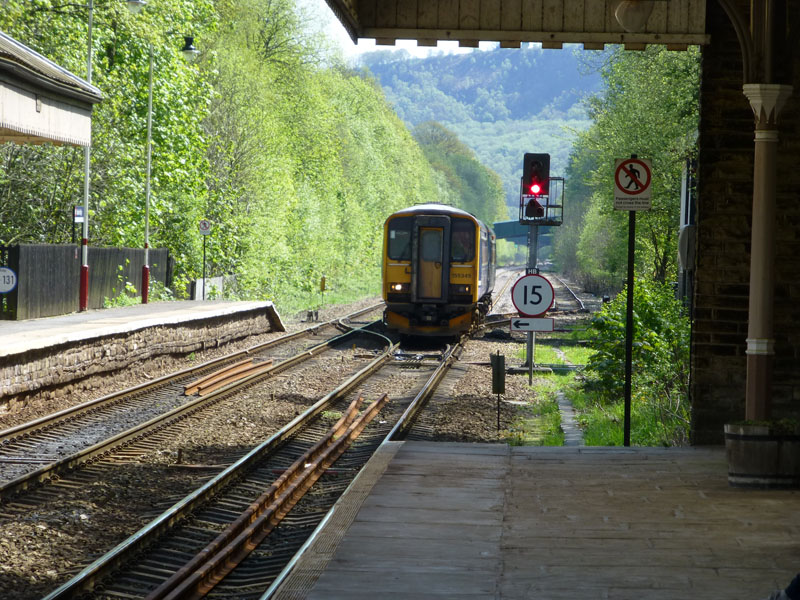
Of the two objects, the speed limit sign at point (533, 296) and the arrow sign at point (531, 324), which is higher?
the speed limit sign at point (533, 296)

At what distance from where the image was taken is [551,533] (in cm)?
581

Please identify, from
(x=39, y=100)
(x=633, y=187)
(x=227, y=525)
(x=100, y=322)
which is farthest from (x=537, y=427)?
(x=100, y=322)

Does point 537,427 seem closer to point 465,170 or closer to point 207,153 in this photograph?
point 207,153

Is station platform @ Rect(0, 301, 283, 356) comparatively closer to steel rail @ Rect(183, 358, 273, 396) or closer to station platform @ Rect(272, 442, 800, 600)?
steel rail @ Rect(183, 358, 273, 396)

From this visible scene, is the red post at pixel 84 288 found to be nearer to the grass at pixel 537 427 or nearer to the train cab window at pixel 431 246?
the train cab window at pixel 431 246

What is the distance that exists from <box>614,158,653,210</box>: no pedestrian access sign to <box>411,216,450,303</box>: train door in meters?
13.6

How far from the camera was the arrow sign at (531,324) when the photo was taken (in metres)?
12.5

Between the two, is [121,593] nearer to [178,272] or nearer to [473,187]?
[178,272]

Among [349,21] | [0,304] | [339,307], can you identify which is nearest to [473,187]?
[339,307]

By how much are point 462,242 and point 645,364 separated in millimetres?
8828

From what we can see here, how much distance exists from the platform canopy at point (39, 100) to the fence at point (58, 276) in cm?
346

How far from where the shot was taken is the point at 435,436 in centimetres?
1114

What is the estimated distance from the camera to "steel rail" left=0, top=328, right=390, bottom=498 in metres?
8.22

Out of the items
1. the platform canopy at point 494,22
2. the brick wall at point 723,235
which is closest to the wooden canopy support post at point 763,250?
the brick wall at point 723,235
